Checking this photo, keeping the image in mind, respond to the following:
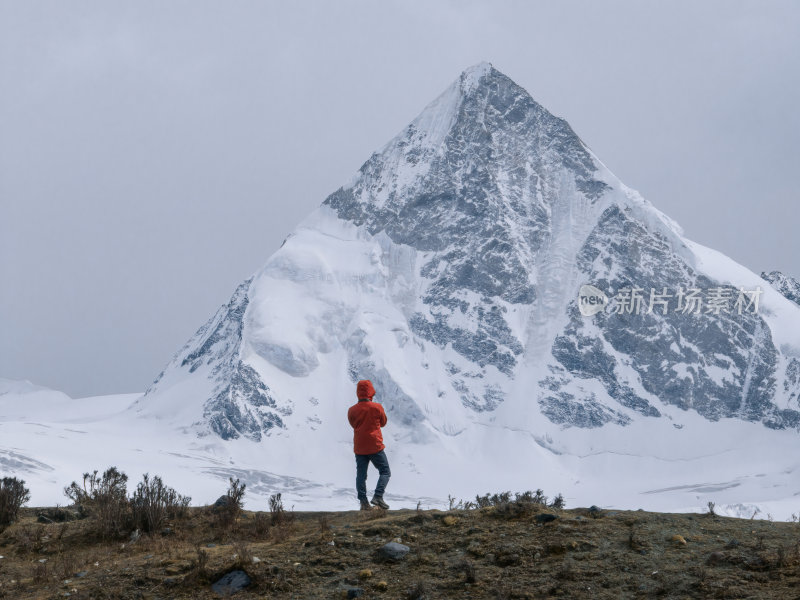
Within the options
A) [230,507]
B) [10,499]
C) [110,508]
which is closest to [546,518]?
[230,507]

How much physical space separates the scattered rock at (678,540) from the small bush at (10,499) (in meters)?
8.54

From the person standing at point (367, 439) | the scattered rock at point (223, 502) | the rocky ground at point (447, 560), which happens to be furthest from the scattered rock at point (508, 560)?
the scattered rock at point (223, 502)

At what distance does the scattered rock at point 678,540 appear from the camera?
908 centimetres

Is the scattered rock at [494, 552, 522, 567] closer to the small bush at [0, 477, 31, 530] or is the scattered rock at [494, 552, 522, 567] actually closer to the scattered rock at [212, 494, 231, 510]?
the scattered rock at [212, 494, 231, 510]

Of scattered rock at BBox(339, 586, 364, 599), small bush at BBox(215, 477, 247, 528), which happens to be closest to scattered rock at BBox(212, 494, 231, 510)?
small bush at BBox(215, 477, 247, 528)

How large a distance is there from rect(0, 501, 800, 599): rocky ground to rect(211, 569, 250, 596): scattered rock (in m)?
0.02

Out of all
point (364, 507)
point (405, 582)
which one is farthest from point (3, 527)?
point (405, 582)

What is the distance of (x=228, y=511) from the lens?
11.7 metres

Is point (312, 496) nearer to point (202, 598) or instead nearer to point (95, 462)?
point (95, 462)

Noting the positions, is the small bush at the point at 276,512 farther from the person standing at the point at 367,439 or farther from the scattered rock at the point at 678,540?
the scattered rock at the point at 678,540

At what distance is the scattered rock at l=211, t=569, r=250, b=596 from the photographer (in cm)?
842

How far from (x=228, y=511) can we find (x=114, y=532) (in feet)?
4.70

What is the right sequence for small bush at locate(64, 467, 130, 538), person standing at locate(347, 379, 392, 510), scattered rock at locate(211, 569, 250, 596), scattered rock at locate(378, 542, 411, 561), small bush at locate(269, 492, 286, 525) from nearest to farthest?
1. scattered rock at locate(211, 569, 250, 596)
2. scattered rock at locate(378, 542, 411, 561)
3. small bush at locate(64, 467, 130, 538)
4. small bush at locate(269, 492, 286, 525)
5. person standing at locate(347, 379, 392, 510)

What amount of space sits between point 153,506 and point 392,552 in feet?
12.4
